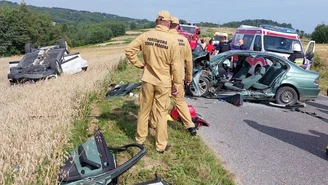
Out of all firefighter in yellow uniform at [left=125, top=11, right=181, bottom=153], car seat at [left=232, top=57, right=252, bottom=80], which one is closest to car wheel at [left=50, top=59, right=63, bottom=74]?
car seat at [left=232, top=57, right=252, bottom=80]

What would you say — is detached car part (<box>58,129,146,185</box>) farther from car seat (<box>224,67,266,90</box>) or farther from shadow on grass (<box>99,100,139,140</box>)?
car seat (<box>224,67,266,90</box>)

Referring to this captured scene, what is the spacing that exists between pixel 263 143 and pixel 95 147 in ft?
10.8

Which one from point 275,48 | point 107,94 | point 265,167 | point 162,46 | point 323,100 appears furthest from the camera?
point 275,48

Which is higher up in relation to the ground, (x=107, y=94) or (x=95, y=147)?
(x=95, y=147)

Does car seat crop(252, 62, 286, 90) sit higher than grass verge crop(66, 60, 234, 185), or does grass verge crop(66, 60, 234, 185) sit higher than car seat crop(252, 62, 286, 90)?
car seat crop(252, 62, 286, 90)

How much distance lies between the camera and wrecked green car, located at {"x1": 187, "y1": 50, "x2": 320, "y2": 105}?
8.37 meters

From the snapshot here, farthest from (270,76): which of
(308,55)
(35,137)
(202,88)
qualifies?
(35,137)

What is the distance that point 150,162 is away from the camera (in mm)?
4293

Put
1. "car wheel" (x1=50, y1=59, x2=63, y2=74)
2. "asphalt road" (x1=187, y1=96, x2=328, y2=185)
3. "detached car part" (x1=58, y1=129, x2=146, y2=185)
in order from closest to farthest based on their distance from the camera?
"detached car part" (x1=58, y1=129, x2=146, y2=185)
"asphalt road" (x1=187, y1=96, x2=328, y2=185)
"car wheel" (x1=50, y1=59, x2=63, y2=74)

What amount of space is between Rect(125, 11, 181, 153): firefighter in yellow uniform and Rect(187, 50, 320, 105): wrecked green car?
4013mm

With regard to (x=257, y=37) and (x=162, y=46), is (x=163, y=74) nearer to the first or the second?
(x=162, y=46)

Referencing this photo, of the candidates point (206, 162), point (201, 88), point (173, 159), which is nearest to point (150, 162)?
point (173, 159)

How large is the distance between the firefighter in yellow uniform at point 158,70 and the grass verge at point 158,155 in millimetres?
310

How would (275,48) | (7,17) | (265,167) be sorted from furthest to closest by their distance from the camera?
(7,17) → (275,48) → (265,167)
